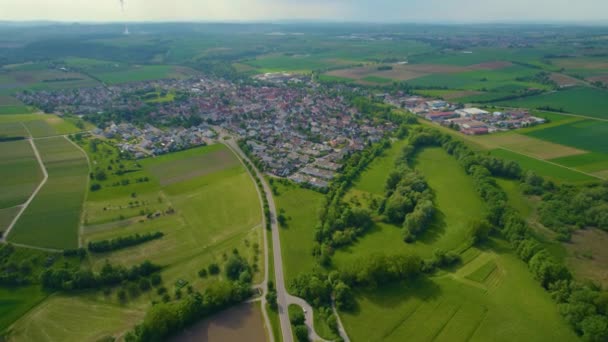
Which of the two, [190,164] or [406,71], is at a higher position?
[406,71]

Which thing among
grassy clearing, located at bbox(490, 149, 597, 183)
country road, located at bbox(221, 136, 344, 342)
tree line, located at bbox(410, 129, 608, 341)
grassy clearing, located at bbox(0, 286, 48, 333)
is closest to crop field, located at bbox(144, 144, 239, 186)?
country road, located at bbox(221, 136, 344, 342)

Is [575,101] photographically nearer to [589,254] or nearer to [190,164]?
[589,254]

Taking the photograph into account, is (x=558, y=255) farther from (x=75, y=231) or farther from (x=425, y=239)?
(x=75, y=231)

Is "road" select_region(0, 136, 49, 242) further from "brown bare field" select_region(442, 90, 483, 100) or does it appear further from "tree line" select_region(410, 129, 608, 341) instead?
"brown bare field" select_region(442, 90, 483, 100)

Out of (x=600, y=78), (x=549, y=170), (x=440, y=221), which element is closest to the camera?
(x=440, y=221)

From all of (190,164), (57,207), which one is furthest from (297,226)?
(57,207)

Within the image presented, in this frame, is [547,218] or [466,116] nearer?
[547,218]

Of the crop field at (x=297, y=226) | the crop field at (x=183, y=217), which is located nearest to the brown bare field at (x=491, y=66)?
the crop field at (x=297, y=226)
